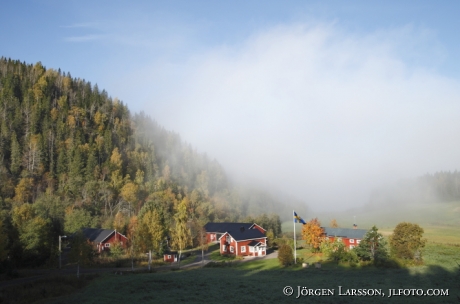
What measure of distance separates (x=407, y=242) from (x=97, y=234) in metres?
54.1

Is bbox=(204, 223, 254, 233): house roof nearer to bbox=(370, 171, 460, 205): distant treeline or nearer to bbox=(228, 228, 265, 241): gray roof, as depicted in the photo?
bbox=(228, 228, 265, 241): gray roof

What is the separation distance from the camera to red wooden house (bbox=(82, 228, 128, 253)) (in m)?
61.7

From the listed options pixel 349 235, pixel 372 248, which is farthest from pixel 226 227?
pixel 372 248

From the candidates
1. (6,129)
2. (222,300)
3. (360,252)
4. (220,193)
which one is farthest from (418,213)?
(6,129)

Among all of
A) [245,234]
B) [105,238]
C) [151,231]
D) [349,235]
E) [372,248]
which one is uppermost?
[151,231]

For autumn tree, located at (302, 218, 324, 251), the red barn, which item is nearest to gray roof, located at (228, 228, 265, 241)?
autumn tree, located at (302, 218, 324, 251)

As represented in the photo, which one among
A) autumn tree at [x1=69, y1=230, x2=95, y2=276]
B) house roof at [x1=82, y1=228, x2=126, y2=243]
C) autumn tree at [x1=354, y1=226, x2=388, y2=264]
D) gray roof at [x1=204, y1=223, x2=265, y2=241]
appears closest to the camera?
autumn tree at [x1=69, y1=230, x2=95, y2=276]

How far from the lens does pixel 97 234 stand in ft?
214

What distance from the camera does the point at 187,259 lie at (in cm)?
5978

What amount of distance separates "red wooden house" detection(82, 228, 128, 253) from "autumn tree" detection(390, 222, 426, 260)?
46.3 m

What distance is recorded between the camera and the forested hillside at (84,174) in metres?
57.7

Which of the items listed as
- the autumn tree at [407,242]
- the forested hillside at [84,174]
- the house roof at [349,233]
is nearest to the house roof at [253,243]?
the forested hillside at [84,174]

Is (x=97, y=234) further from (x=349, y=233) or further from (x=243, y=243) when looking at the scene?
(x=349, y=233)

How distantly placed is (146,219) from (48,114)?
79769mm
